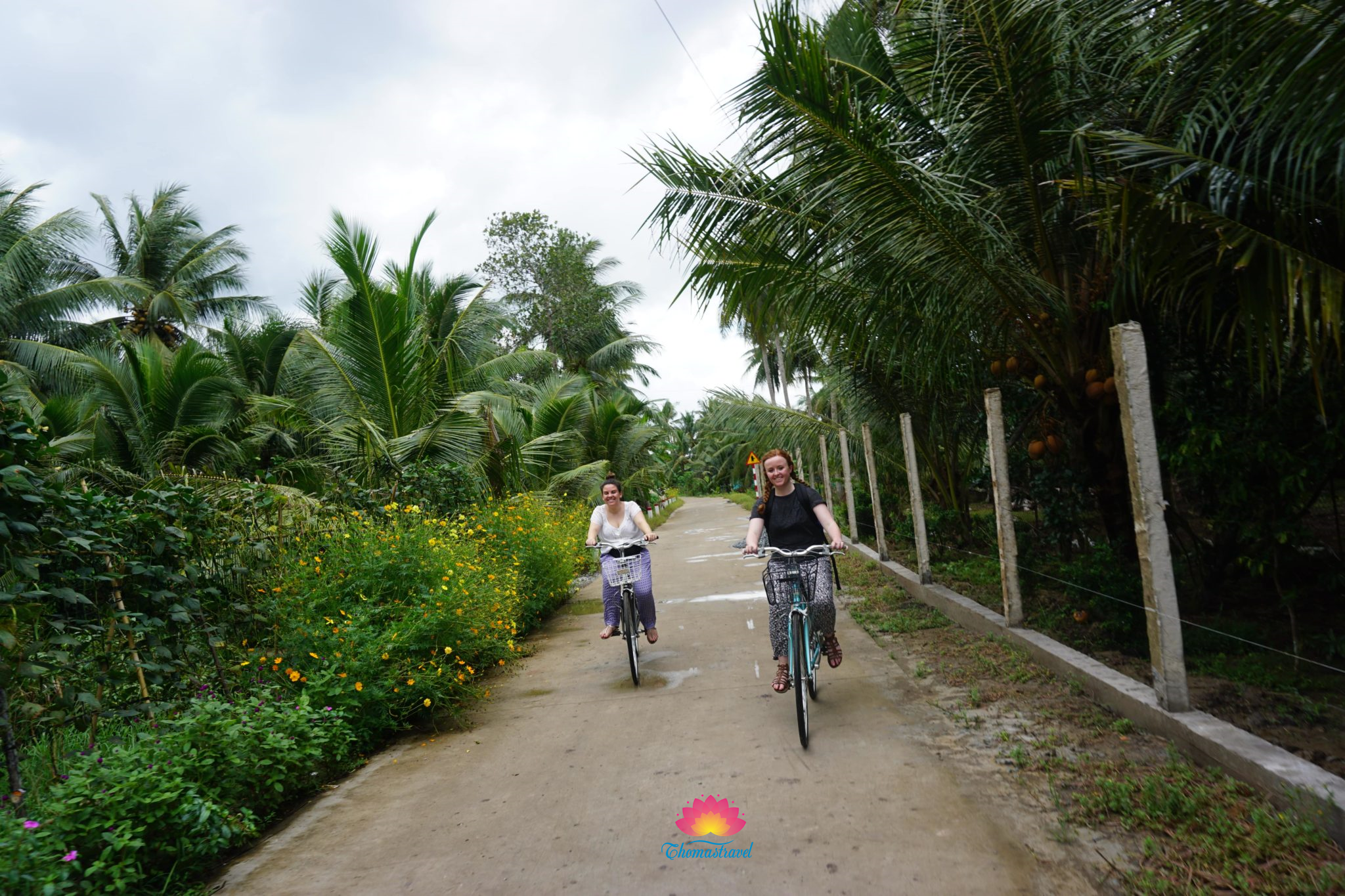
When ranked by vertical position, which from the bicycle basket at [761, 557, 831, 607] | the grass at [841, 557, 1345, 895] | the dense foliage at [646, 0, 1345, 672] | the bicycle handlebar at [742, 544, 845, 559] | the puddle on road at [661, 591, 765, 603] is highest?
the dense foliage at [646, 0, 1345, 672]

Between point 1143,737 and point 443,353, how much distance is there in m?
9.55

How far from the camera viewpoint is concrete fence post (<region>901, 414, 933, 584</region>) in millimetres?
8891

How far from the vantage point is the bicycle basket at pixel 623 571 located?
6941 millimetres

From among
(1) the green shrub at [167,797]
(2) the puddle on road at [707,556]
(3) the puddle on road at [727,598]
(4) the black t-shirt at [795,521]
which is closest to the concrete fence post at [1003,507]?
(4) the black t-shirt at [795,521]

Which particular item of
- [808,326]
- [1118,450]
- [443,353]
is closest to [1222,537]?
[1118,450]

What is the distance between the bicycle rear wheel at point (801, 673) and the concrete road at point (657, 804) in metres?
0.13

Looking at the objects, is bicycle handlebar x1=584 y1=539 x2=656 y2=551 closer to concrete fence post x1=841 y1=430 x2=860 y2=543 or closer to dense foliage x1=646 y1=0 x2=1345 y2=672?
dense foliage x1=646 y1=0 x2=1345 y2=672

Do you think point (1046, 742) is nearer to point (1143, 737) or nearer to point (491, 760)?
point (1143, 737)

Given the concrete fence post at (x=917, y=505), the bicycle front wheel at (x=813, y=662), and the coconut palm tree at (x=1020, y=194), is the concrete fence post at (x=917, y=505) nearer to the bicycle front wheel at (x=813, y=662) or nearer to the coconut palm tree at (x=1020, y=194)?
the coconut palm tree at (x=1020, y=194)

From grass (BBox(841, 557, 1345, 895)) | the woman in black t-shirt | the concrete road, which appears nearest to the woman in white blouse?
the concrete road

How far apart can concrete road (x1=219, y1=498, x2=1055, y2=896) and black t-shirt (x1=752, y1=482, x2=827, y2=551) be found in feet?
3.56

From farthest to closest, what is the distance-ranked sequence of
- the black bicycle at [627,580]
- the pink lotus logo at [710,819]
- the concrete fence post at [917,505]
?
the concrete fence post at [917,505] → the black bicycle at [627,580] → the pink lotus logo at [710,819]

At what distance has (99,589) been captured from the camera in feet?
14.3

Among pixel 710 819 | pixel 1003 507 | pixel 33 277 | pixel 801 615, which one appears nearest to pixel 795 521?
pixel 801 615
